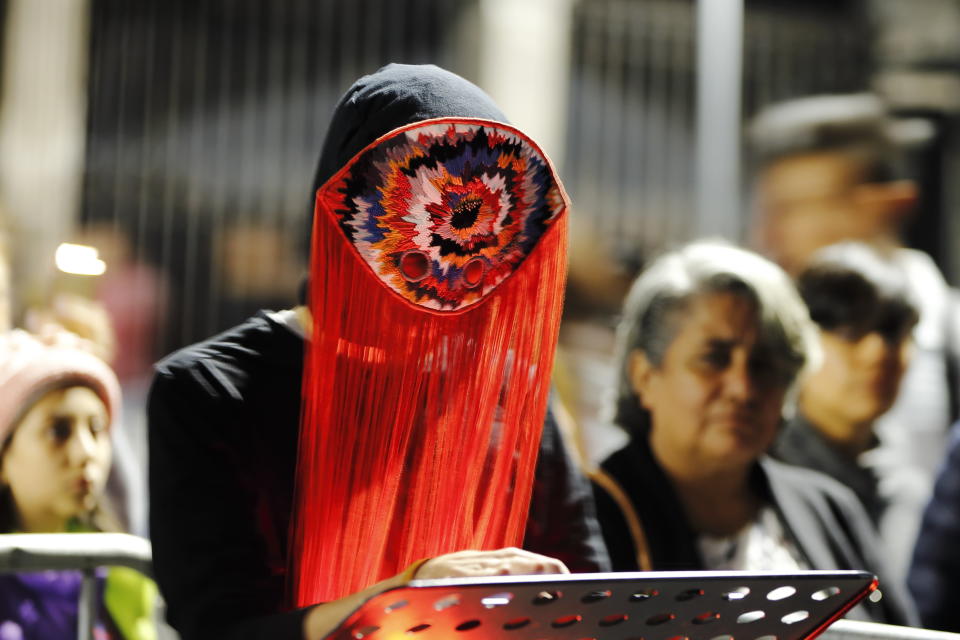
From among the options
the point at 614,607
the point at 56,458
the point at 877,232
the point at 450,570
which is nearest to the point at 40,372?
the point at 56,458

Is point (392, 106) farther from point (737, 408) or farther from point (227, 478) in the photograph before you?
point (737, 408)

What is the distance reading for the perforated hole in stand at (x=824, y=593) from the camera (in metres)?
0.90

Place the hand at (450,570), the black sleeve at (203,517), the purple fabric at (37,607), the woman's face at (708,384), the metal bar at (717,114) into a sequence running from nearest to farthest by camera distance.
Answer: the hand at (450,570) → the black sleeve at (203,517) → the purple fabric at (37,607) → the woman's face at (708,384) → the metal bar at (717,114)

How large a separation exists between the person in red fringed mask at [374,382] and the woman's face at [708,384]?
0.75 m

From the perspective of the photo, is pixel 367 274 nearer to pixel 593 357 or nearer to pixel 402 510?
pixel 402 510

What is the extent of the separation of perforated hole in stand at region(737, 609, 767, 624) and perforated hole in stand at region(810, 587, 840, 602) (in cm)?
4

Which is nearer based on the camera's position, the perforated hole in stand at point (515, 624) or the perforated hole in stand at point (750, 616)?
the perforated hole in stand at point (515, 624)

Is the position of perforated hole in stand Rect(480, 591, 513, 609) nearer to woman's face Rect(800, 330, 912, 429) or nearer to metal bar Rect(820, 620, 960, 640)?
metal bar Rect(820, 620, 960, 640)

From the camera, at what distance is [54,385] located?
1.45 m

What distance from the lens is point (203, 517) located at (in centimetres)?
98

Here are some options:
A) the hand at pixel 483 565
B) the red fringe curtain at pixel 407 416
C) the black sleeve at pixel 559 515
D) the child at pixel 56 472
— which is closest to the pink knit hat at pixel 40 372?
the child at pixel 56 472

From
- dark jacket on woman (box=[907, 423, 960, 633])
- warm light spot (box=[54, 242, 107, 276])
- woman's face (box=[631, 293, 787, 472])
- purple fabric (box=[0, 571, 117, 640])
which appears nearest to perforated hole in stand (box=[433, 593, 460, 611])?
purple fabric (box=[0, 571, 117, 640])

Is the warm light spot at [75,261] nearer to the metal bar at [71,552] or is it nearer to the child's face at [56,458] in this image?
the child's face at [56,458]

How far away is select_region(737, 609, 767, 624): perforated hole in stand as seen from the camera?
2.93ft
